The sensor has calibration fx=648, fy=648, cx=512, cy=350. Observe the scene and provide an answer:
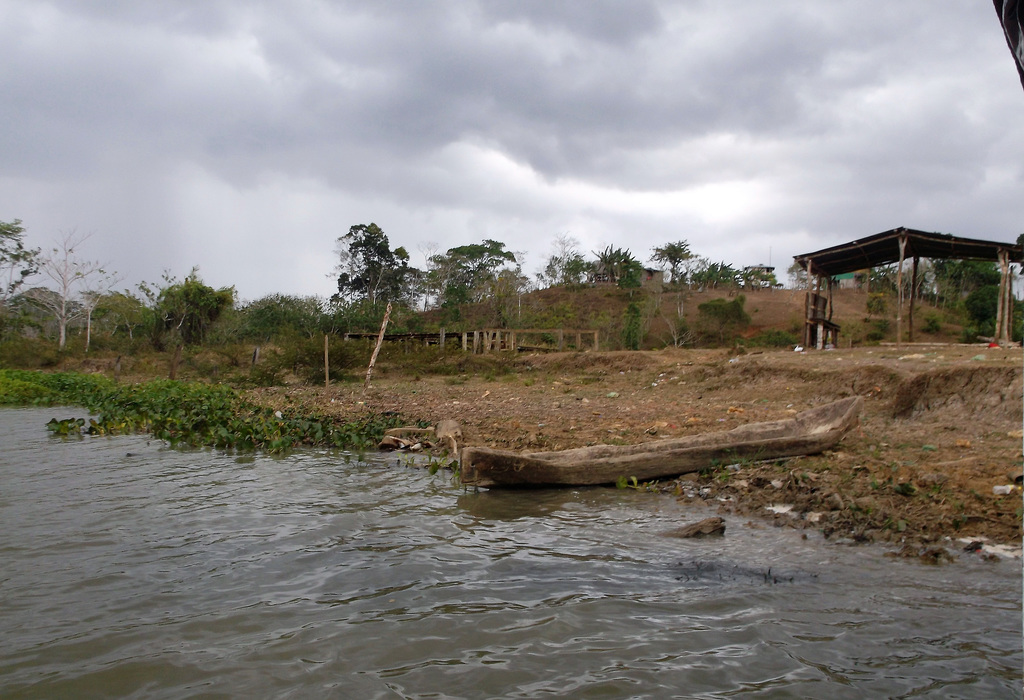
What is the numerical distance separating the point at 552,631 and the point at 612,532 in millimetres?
1731

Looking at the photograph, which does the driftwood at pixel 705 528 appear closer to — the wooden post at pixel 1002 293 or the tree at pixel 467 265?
the wooden post at pixel 1002 293

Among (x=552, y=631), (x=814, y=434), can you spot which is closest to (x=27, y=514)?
(x=552, y=631)

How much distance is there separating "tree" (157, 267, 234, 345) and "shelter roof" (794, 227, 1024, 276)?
25.3 metres

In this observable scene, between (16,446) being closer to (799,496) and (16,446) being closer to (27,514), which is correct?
(27,514)

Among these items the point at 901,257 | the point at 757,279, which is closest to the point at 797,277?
the point at 757,279

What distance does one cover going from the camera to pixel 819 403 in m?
9.20

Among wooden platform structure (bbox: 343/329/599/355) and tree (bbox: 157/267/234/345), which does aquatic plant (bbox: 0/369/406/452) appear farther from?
tree (bbox: 157/267/234/345)

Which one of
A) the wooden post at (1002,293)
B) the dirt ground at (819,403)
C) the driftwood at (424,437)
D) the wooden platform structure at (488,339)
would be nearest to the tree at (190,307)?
the wooden platform structure at (488,339)

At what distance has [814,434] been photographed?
19.9 feet

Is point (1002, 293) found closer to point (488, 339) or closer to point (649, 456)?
point (488, 339)

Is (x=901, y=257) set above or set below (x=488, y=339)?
above

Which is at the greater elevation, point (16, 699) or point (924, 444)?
point (924, 444)

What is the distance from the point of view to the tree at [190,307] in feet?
98.7

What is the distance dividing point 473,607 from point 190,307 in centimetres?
3075
